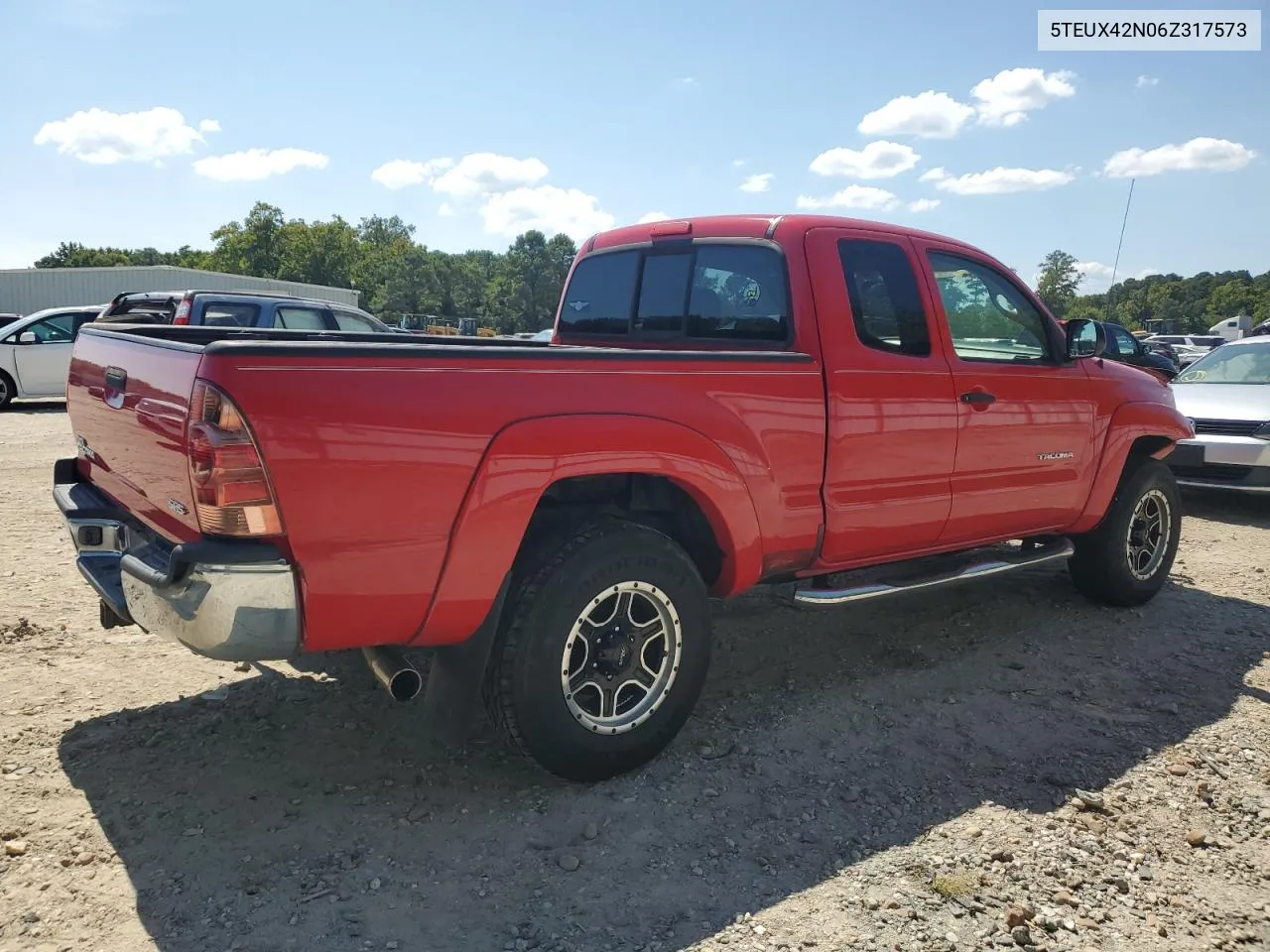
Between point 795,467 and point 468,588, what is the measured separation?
142 centimetres

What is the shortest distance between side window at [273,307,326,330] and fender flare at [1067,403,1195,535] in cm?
821

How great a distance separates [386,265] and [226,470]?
4404 inches

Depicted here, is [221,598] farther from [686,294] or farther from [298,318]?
[298,318]

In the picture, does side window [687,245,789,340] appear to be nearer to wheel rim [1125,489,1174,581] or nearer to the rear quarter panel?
the rear quarter panel

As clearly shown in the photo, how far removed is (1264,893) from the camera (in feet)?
9.03

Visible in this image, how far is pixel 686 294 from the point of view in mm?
4227

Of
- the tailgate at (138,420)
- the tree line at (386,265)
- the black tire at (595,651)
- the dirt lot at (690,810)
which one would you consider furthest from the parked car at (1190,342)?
the tree line at (386,265)

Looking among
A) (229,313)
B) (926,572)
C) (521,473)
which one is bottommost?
(926,572)

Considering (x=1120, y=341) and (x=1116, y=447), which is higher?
(x=1120, y=341)

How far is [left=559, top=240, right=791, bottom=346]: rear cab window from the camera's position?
12.7ft

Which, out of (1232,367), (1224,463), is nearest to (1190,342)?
(1232,367)

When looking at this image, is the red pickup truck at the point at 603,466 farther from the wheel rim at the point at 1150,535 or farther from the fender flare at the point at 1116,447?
the wheel rim at the point at 1150,535

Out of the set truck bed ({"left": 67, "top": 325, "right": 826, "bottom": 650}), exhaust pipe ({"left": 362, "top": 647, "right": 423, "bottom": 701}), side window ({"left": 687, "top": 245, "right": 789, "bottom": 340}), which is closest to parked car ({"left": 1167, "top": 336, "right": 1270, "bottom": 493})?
side window ({"left": 687, "top": 245, "right": 789, "bottom": 340})

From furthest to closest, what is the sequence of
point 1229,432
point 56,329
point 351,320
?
point 56,329 < point 351,320 < point 1229,432
